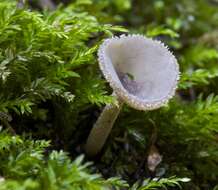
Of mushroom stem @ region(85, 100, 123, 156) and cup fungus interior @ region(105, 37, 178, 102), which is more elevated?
cup fungus interior @ region(105, 37, 178, 102)

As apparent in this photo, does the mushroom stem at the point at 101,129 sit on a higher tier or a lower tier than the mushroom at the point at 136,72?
lower

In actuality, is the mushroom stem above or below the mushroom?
below

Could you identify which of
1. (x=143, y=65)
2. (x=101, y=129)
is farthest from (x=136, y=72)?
(x=101, y=129)

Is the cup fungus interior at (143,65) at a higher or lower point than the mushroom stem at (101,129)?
higher

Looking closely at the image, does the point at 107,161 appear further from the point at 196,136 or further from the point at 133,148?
the point at 196,136

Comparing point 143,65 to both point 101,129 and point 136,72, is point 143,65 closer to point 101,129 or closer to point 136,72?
point 136,72
